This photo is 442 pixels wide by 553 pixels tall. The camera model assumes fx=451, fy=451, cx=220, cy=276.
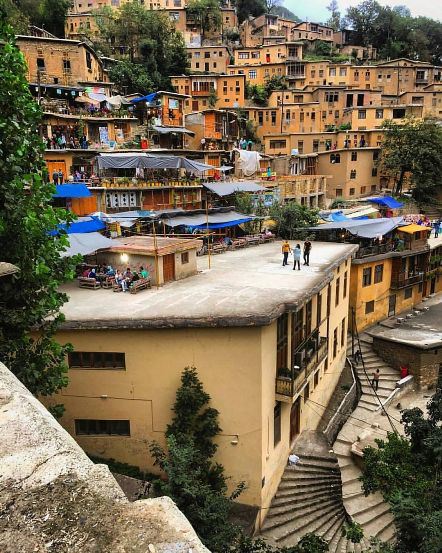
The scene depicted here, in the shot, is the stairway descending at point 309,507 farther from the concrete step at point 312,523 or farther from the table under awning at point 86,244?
the table under awning at point 86,244

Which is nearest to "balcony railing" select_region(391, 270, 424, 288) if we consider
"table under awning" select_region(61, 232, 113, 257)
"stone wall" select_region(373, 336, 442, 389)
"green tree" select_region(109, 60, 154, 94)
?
"stone wall" select_region(373, 336, 442, 389)

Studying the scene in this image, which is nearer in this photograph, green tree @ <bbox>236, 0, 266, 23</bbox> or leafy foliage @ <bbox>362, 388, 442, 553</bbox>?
leafy foliage @ <bbox>362, 388, 442, 553</bbox>

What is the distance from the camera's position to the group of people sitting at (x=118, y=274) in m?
16.5

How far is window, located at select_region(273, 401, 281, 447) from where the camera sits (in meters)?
14.5

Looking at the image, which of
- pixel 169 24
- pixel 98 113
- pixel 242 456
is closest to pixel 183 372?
pixel 242 456

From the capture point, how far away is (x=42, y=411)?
132 inches

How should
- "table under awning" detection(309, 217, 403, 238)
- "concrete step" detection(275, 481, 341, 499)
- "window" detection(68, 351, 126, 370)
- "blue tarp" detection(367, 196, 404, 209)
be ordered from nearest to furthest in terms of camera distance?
"window" detection(68, 351, 126, 370) < "concrete step" detection(275, 481, 341, 499) < "table under awning" detection(309, 217, 403, 238) < "blue tarp" detection(367, 196, 404, 209)

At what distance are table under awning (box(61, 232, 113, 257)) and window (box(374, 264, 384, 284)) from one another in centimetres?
1756

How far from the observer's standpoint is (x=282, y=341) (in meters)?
14.7

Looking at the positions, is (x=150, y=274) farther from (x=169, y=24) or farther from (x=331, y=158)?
(x=169, y=24)

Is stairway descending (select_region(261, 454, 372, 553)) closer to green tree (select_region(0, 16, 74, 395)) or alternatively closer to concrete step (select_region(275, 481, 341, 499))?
concrete step (select_region(275, 481, 341, 499))

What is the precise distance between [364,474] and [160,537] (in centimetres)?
1662

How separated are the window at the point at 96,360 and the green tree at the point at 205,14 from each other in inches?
3163

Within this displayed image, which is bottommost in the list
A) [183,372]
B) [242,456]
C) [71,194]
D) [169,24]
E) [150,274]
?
[242,456]
